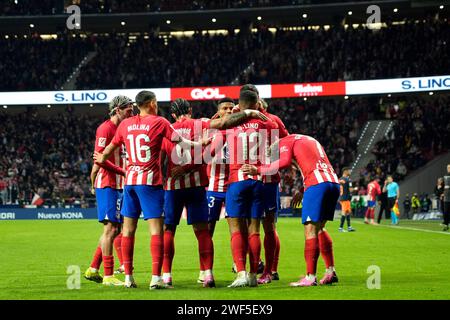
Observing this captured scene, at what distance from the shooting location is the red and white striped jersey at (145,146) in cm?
998

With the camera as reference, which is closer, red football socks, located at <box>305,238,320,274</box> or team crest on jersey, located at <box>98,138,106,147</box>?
red football socks, located at <box>305,238,320,274</box>

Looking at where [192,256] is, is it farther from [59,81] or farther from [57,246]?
[59,81]

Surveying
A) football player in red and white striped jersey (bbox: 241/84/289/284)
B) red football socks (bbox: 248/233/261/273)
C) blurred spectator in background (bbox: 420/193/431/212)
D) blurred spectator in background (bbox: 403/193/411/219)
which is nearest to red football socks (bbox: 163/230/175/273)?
→ red football socks (bbox: 248/233/261/273)

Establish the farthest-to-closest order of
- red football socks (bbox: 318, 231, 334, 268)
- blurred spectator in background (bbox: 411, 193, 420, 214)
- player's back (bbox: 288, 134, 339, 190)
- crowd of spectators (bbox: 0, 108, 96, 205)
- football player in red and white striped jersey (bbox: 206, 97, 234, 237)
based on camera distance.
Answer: crowd of spectators (bbox: 0, 108, 96, 205), blurred spectator in background (bbox: 411, 193, 420, 214), football player in red and white striped jersey (bbox: 206, 97, 234, 237), red football socks (bbox: 318, 231, 334, 268), player's back (bbox: 288, 134, 339, 190)

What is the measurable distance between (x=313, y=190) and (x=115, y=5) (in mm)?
45509

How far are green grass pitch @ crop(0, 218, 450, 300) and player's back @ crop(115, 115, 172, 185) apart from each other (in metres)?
1.49

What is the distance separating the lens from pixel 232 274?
1237 cm

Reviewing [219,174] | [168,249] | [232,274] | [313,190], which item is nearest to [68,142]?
[232,274]

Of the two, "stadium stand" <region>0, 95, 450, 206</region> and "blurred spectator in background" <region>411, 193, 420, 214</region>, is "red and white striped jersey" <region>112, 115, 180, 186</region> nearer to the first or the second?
"blurred spectator in background" <region>411, 193, 420, 214</region>

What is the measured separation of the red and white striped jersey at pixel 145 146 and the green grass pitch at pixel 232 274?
1.50m

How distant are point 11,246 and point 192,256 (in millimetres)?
6406

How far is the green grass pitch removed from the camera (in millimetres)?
9469

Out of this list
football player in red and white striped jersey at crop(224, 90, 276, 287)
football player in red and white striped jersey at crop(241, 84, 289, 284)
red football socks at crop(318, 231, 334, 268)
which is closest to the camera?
football player in red and white striped jersey at crop(224, 90, 276, 287)

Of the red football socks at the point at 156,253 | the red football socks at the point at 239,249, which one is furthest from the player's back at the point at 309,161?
the red football socks at the point at 156,253
